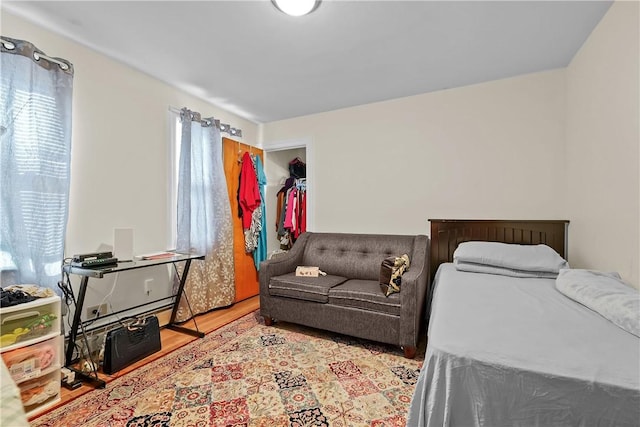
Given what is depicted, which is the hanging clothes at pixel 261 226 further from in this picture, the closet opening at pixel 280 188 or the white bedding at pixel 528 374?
the white bedding at pixel 528 374

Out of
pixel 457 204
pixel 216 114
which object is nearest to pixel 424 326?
pixel 457 204

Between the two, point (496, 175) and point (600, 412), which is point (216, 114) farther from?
point (600, 412)

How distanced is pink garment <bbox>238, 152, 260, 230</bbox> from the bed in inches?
107

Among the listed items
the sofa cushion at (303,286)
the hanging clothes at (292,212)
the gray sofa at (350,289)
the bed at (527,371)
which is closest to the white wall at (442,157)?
the gray sofa at (350,289)

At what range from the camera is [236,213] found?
348 cm

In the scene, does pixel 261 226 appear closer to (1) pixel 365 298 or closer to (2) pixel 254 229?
(2) pixel 254 229

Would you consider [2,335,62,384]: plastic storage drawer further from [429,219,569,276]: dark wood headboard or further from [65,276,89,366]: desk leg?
[429,219,569,276]: dark wood headboard

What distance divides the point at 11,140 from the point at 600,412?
2969mm

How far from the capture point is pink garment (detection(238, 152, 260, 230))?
11.6 ft

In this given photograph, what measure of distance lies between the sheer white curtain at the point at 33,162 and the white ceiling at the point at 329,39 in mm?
316

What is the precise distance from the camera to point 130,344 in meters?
2.04

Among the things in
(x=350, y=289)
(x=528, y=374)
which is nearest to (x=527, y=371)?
(x=528, y=374)

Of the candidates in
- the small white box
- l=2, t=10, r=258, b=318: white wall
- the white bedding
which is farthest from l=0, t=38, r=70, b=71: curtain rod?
the white bedding

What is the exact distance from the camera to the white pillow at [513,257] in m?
2.04
